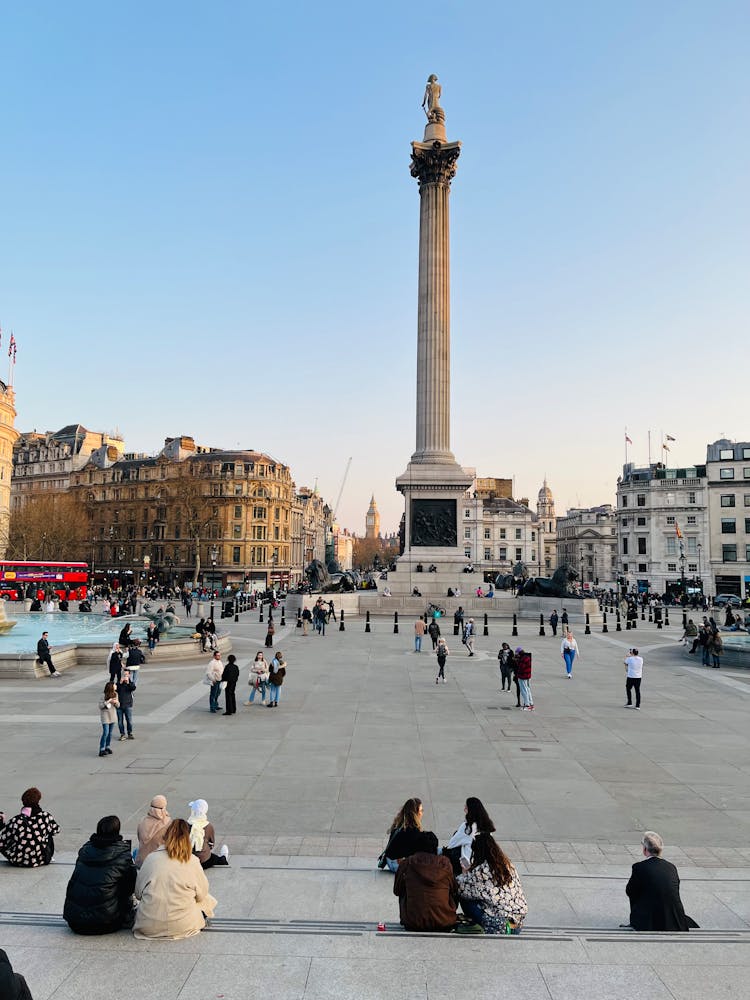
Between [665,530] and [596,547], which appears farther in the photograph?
[596,547]

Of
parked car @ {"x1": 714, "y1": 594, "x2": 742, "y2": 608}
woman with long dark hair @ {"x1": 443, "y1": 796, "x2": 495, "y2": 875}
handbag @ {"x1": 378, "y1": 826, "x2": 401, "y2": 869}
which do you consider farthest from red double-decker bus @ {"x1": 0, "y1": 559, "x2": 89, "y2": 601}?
parked car @ {"x1": 714, "y1": 594, "x2": 742, "y2": 608}

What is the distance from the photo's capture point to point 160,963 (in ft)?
18.8

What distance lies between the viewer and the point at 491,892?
6371mm

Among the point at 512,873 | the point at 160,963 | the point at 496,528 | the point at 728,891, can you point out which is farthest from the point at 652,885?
the point at 496,528

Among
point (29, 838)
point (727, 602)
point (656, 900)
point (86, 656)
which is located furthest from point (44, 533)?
point (656, 900)

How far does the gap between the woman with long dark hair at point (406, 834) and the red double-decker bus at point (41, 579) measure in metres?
53.7

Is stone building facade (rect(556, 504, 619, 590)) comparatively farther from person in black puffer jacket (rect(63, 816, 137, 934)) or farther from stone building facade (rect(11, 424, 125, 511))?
person in black puffer jacket (rect(63, 816, 137, 934))

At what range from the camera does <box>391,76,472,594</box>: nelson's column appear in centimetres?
4934

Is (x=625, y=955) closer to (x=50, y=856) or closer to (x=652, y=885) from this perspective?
(x=652, y=885)

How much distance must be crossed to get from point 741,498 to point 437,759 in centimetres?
8130

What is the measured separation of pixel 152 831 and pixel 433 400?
46.3m

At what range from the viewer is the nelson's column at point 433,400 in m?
49.3

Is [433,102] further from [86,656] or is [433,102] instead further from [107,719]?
[107,719]

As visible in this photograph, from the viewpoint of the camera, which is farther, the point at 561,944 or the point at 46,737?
the point at 46,737
